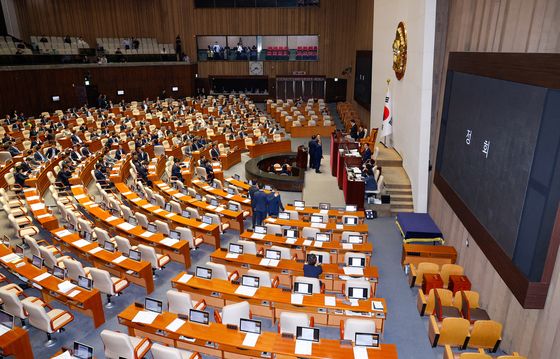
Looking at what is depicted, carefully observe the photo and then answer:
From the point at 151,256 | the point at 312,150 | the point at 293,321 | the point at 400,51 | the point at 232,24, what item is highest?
the point at 232,24

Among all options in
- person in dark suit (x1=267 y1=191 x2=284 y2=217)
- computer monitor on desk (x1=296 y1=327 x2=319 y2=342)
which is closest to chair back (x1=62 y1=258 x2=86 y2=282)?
computer monitor on desk (x1=296 y1=327 x2=319 y2=342)

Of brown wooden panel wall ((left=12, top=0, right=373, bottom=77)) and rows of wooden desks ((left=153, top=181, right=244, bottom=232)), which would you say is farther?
brown wooden panel wall ((left=12, top=0, right=373, bottom=77))

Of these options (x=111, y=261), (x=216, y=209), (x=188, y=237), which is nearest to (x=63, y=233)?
(x=111, y=261)

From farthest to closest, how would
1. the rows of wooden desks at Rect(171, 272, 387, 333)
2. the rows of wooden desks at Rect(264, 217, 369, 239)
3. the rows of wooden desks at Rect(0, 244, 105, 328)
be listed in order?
the rows of wooden desks at Rect(264, 217, 369, 239) < the rows of wooden desks at Rect(0, 244, 105, 328) < the rows of wooden desks at Rect(171, 272, 387, 333)

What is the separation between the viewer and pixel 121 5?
36000mm

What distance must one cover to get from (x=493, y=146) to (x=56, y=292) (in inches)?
366

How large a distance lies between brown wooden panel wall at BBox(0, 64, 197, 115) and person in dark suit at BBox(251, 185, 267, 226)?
65.4ft

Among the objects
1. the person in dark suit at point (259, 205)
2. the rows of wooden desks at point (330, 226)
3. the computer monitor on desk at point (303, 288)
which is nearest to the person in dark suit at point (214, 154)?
the person in dark suit at point (259, 205)

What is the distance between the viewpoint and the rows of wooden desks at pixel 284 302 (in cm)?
782

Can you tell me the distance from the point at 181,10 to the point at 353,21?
1553cm

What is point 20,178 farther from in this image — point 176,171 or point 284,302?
point 284,302

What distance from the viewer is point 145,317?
7.43 m

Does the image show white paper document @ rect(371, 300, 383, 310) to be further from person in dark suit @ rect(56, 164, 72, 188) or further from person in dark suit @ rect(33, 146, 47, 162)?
person in dark suit @ rect(33, 146, 47, 162)

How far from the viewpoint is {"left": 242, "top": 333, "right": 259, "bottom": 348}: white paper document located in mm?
6762
